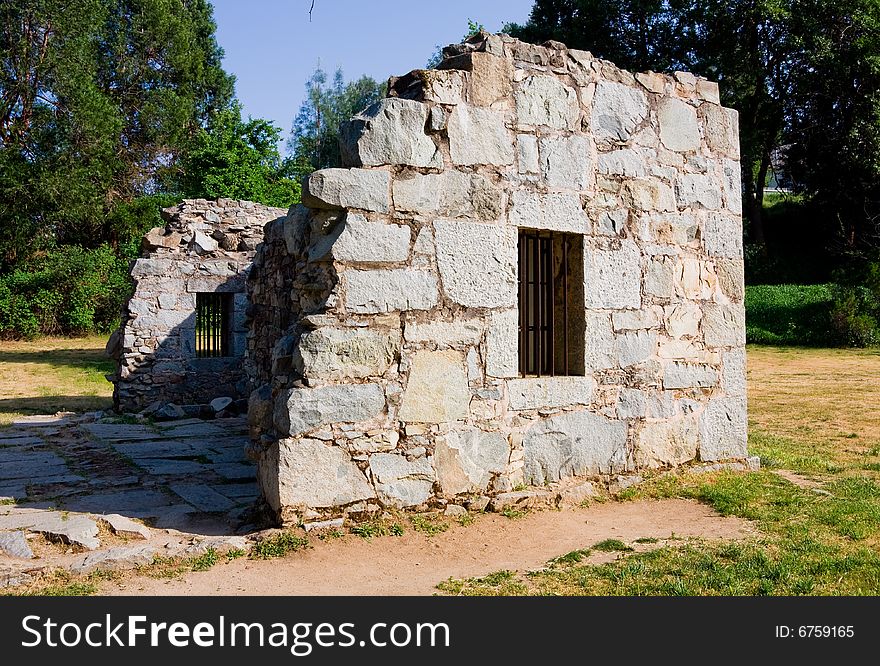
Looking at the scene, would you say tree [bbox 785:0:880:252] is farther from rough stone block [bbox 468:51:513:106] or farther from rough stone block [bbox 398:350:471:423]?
rough stone block [bbox 398:350:471:423]

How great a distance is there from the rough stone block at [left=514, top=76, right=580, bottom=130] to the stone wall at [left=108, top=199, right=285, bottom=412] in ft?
27.4

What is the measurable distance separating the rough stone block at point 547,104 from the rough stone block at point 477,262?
2.98 feet

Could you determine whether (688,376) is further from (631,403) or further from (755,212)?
(755,212)

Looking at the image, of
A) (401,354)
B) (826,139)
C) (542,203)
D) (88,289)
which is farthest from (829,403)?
(88,289)

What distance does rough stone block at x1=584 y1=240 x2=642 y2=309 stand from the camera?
625 cm

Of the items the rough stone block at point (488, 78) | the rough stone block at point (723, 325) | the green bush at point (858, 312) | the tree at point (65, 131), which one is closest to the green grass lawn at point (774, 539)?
the rough stone block at point (723, 325)

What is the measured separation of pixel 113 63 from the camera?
3100 cm

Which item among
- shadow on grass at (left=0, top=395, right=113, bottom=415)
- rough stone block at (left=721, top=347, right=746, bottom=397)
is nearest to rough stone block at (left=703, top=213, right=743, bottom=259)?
rough stone block at (left=721, top=347, right=746, bottom=397)

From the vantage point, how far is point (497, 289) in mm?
5770

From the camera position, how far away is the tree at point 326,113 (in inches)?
1714

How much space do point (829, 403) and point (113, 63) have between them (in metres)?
29.2

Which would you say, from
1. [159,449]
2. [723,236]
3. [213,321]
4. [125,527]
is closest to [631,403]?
[723,236]

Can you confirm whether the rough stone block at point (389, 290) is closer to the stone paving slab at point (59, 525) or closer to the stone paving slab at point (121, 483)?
the stone paving slab at point (121, 483)
